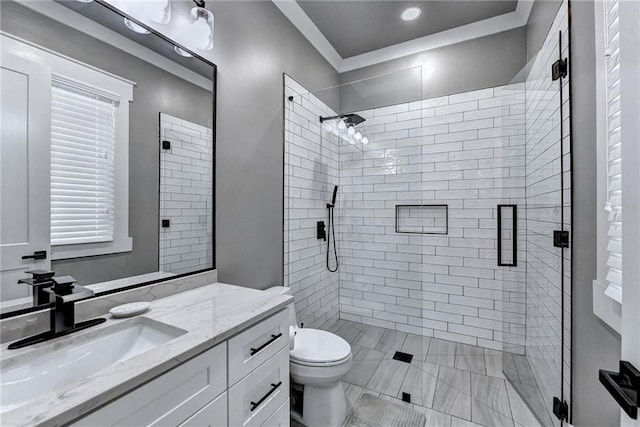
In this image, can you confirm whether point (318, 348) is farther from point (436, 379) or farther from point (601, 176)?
Result: point (601, 176)

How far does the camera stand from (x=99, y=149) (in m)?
1.15

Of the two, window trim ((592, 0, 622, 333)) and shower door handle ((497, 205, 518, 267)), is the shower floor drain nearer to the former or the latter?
shower door handle ((497, 205, 518, 267))

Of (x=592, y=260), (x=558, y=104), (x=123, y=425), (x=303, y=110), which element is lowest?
(x=123, y=425)

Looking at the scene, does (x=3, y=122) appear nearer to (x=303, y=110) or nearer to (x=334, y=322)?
(x=303, y=110)

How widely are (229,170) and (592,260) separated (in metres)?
1.92

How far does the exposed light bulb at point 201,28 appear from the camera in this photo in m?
1.42

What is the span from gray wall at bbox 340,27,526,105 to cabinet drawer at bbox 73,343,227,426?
87.0 inches

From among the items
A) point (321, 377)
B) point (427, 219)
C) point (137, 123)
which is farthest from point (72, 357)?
point (427, 219)

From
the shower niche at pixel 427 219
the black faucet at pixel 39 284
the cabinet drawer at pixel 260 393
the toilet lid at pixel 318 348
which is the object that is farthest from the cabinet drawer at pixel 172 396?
the shower niche at pixel 427 219

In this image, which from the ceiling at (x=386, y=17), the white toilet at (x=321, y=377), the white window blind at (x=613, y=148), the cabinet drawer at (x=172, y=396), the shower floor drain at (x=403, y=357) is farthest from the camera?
the ceiling at (x=386, y=17)

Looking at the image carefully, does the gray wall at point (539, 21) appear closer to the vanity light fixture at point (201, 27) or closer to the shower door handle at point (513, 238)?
the shower door handle at point (513, 238)

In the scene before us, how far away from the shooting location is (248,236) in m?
1.91

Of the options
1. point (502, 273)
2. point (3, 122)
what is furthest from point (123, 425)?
point (502, 273)

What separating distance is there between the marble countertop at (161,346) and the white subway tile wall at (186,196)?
19 centimetres
